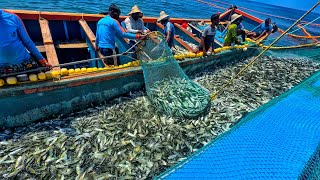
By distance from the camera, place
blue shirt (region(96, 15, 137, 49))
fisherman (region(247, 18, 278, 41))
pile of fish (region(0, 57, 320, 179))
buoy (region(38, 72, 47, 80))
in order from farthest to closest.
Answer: fisherman (region(247, 18, 278, 41))
blue shirt (region(96, 15, 137, 49))
buoy (region(38, 72, 47, 80))
pile of fish (region(0, 57, 320, 179))

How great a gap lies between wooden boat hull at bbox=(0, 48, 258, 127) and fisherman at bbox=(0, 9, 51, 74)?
0.42 metres

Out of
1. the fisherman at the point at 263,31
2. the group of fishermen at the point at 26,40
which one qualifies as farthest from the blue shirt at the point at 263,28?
the group of fishermen at the point at 26,40

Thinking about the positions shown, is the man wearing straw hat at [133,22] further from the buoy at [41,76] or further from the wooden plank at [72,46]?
the buoy at [41,76]

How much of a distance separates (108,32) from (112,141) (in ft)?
Result: 9.43

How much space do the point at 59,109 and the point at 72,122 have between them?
0.45 m

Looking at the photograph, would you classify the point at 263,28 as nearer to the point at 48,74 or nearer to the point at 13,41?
the point at 48,74

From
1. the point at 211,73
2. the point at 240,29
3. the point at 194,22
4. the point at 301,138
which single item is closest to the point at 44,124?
the point at 301,138

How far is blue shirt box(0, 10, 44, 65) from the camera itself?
3.62m

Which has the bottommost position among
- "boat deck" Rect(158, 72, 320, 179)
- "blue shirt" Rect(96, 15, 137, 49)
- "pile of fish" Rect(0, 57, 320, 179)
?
"pile of fish" Rect(0, 57, 320, 179)

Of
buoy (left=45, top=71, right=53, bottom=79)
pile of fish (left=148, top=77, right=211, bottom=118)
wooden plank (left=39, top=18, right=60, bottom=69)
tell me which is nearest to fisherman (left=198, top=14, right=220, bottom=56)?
pile of fish (left=148, top=77, right=211, bottom=118)

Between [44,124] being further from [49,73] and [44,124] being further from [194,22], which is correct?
[194,22]

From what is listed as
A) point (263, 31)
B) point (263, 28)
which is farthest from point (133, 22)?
point (263, 28)

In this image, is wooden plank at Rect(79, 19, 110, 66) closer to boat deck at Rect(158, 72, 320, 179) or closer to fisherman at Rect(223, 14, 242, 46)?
boat deck at Rect(158, 72, 320, 179)

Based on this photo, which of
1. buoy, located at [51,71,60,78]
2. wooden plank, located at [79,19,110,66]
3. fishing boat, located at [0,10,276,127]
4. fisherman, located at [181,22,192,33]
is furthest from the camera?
fisherman, located at [181,22,192,33]
